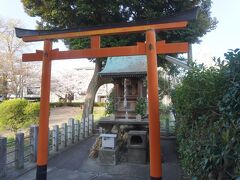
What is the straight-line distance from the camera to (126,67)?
398 inches

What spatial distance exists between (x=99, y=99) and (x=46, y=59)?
40830 millimetres

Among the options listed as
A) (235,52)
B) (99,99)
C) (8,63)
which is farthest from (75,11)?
(99,99)

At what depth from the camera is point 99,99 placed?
4709cm

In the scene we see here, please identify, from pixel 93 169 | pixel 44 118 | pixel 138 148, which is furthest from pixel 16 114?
pixel 44 118

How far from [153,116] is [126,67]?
16.3 feet

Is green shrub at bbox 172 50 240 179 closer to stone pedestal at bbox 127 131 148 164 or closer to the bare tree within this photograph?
stone pedestal at bbox 127 131 148 164

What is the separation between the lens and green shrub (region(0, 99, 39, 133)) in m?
13.3

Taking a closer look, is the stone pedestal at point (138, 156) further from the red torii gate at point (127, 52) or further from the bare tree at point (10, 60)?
the bare tree at point (10, 60)

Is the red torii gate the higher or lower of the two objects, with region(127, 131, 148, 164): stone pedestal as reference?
higher

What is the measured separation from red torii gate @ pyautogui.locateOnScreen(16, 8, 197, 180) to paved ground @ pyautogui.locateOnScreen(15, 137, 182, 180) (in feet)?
5.10

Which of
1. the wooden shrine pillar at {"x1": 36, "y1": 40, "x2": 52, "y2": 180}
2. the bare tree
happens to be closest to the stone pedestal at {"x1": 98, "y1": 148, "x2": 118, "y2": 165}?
the wooden shrine pillar at {"x1": 36, "y1": 40, "x2": 52, "y2": 180}

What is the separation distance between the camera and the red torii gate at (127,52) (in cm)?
533

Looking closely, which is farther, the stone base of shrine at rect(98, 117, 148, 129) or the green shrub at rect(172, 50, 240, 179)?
the stone base of shrine at rect(98, 117, 148, 129)

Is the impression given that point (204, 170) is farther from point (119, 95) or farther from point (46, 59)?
point (119, 95)
